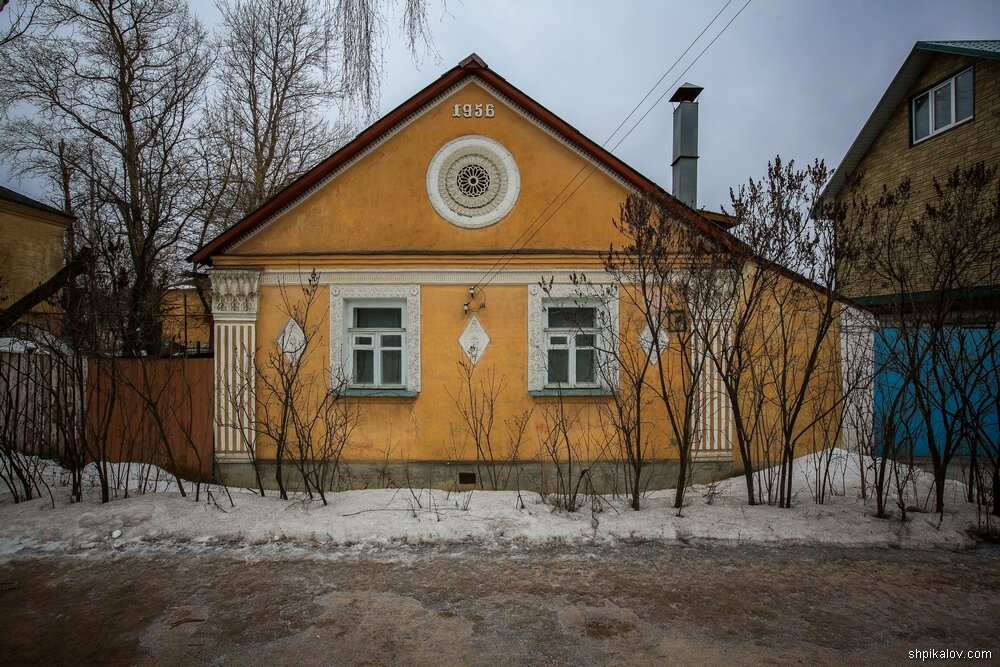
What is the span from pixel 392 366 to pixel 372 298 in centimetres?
109

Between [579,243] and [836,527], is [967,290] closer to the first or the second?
[836,527]

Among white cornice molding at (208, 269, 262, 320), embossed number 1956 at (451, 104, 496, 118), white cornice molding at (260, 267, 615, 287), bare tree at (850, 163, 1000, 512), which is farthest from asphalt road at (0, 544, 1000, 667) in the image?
embossed number 1956 at (451, 104, 496, 118)

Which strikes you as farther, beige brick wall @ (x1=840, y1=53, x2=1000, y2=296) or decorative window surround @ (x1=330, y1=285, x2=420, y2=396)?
beige brick wall @ (x1=840, y1=53, x2=1000, y2=296)

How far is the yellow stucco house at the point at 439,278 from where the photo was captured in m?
8.62

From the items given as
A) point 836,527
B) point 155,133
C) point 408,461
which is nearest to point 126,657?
point 408,461

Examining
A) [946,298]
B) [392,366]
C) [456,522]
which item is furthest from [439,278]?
[946,298]

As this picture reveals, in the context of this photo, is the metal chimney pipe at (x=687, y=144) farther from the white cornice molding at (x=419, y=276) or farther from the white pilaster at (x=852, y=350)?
the white pilaster at (x=852, y=350)

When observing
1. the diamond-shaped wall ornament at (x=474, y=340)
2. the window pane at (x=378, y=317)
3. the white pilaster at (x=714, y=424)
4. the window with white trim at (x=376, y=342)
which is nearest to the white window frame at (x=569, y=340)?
the diamond-shaped wall ornament at (x=474, y=340)

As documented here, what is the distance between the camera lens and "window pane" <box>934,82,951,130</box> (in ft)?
44.5

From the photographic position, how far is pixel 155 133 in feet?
50.6

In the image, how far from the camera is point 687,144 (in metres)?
10.7

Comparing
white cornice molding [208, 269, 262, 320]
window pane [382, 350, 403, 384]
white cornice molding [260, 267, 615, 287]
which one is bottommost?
window pane [382, 350, 403, 384]

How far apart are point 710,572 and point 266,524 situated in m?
4.36

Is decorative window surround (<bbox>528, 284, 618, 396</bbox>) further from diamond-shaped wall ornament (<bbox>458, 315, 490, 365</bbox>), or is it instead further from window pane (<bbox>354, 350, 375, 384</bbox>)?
window pane (<bbox>354, 350, 375, 384</bbox>)
